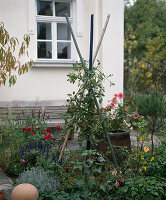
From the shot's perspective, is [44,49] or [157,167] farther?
[44,49]

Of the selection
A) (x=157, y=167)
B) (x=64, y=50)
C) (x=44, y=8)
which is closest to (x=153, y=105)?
(x=157, y=167)

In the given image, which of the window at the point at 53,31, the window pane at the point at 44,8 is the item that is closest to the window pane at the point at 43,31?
the window at the point at 53,31

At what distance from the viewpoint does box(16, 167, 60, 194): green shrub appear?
3272mm

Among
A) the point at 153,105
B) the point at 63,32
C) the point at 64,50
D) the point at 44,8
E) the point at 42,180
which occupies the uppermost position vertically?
the point at 44,8

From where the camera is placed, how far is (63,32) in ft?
23.5

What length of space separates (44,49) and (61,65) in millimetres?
555

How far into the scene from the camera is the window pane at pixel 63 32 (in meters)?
7.11

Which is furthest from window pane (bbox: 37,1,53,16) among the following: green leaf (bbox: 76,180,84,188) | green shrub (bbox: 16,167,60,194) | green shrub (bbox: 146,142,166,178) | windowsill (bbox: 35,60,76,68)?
green leaf (bbox: 76,180,84,188)

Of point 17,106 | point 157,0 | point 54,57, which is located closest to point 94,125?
point 17,106

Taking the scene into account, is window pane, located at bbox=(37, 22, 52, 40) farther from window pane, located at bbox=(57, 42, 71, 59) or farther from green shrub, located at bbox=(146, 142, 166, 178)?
green shrub, located at bbox=(146, 142, 166, 178)

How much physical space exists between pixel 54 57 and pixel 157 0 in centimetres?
1116

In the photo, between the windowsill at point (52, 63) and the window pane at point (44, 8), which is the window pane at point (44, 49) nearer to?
the windowsill at point (52, 63)

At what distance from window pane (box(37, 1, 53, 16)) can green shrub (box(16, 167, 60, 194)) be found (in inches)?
175

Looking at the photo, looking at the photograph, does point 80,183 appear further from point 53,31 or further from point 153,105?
point 53,31
